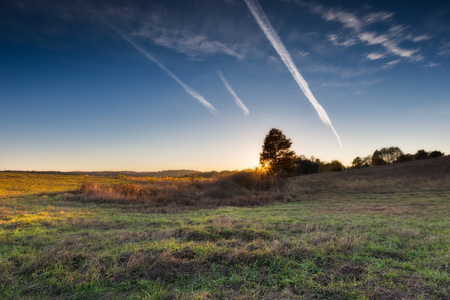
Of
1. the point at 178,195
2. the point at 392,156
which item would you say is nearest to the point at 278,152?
the point at 178,195

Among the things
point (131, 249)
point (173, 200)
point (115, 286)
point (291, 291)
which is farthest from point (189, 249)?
point (173, 200)

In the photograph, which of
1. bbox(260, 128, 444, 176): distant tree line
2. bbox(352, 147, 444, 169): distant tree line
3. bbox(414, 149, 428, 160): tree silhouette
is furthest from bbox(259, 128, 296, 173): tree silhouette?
bbox(414, 149, 428, 160): tree silhouette

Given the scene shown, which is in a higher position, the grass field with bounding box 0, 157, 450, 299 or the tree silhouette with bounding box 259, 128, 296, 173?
the tree silhouette with bounding box 259, 128, 296, 173

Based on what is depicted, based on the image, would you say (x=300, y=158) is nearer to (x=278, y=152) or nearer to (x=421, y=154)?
(x=421, y=154)

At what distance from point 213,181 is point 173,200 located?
355 inches

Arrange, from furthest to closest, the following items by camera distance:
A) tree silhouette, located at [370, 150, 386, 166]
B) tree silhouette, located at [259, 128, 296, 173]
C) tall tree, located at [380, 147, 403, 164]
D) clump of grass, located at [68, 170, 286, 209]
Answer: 1. tree silhouette, located at [370, 150, 386, 166]
2. tall tree, located at [380, 147, 403, 164]
3. tree silhouette, located at [259, 128, 296, 173]
4. clump of grass, located at [68, 170, 286, 209]

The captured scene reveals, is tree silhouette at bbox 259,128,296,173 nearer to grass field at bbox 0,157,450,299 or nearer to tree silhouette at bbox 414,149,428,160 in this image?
tree silhouette at bbox 414,149,428,160

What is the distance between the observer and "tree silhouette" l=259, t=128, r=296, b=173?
5038 cm

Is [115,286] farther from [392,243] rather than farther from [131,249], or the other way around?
[392,243]

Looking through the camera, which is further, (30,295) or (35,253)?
(35,253)

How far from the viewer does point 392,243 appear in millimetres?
6227

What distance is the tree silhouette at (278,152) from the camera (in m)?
50.4

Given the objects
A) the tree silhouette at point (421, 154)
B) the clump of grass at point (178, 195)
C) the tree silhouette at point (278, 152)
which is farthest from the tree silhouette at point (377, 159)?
the clump of grass at point (178, 195)

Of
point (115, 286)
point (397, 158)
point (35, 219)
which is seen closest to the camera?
point (115, 286)
